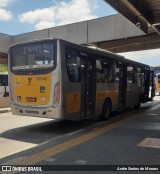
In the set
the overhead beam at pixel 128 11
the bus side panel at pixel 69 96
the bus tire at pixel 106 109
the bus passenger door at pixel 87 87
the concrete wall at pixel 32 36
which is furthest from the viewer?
the concrete wall at pixel 32 36

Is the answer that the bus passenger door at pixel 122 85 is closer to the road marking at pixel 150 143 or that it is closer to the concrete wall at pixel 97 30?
the concrete wall at pixel 97 30

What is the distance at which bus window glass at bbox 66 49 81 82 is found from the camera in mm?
10264

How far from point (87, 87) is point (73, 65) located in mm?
1325

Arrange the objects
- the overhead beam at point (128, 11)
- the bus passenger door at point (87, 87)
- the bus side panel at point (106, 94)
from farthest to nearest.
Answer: the overhead beam at point (128, 11) → the bus side panel at point (106, 94) → the bus passenger door at point (87, 87)

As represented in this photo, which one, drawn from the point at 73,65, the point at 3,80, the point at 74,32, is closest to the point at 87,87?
the point at 73,65

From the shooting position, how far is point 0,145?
8.20 meters

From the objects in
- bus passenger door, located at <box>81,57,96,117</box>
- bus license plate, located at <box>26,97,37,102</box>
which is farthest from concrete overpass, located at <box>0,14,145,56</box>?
bus license plate, located at <box>26,97,37,102</box>

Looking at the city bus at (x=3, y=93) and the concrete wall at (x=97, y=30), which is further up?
the concrete wall at (x=97, y=30)

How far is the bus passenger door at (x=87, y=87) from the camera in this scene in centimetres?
1118

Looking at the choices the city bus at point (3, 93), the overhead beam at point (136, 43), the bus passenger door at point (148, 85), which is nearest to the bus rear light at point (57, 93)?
the city bus at point (3, 93)

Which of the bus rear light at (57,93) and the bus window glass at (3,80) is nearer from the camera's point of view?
the bus rear light at (57,93)

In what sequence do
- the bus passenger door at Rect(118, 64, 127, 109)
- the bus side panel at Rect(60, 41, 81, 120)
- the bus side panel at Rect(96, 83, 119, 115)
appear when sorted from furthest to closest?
the bus passenger door at Rect(118, 64, 127, 109) < the bus side panel at Rect(96, 83, 119, 115) < the bus side panel at Rect(60, 41, 81, 120)

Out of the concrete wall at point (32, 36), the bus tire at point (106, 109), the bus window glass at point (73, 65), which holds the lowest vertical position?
the bus tire at point (106, 109)

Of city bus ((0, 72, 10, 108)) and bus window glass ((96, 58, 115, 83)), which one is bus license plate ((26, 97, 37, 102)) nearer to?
bus window glass ((96, 58, 115, 83))
